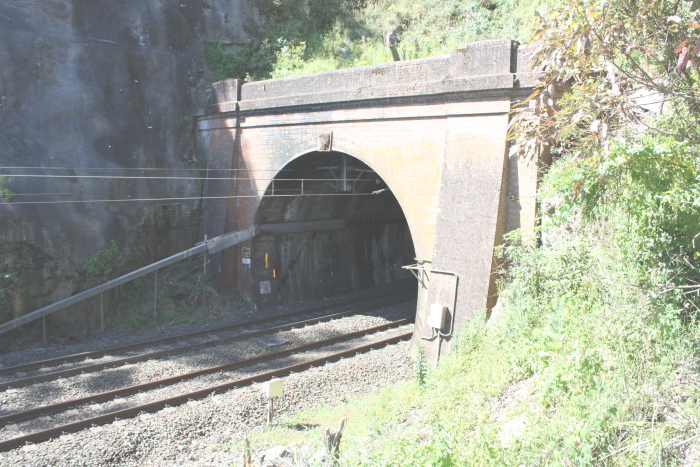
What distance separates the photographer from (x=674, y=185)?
16.6 feet

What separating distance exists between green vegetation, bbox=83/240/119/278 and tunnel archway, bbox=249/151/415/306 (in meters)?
3.55

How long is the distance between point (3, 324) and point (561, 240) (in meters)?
11.7

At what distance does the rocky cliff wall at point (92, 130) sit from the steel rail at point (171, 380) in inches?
195

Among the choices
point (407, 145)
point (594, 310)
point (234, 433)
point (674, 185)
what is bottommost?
point (234, 433)

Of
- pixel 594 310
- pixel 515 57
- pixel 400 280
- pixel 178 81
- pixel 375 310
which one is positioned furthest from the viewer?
pixel 400 280

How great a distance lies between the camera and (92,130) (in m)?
14.6

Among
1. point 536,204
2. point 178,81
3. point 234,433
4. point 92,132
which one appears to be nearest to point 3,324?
point 92,132

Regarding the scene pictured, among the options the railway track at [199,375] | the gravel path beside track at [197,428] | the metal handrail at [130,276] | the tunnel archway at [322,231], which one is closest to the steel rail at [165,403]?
the railway track at [199,375]

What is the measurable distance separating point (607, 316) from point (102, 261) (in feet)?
40.0

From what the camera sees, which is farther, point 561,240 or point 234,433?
point 561,240

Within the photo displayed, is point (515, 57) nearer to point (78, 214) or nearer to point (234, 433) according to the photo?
point (234, 433)

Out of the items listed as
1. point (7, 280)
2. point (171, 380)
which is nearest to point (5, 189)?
point (7, 280)

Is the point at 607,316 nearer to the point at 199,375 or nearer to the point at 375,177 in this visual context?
the point at 199,375

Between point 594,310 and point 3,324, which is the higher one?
point 594,310
